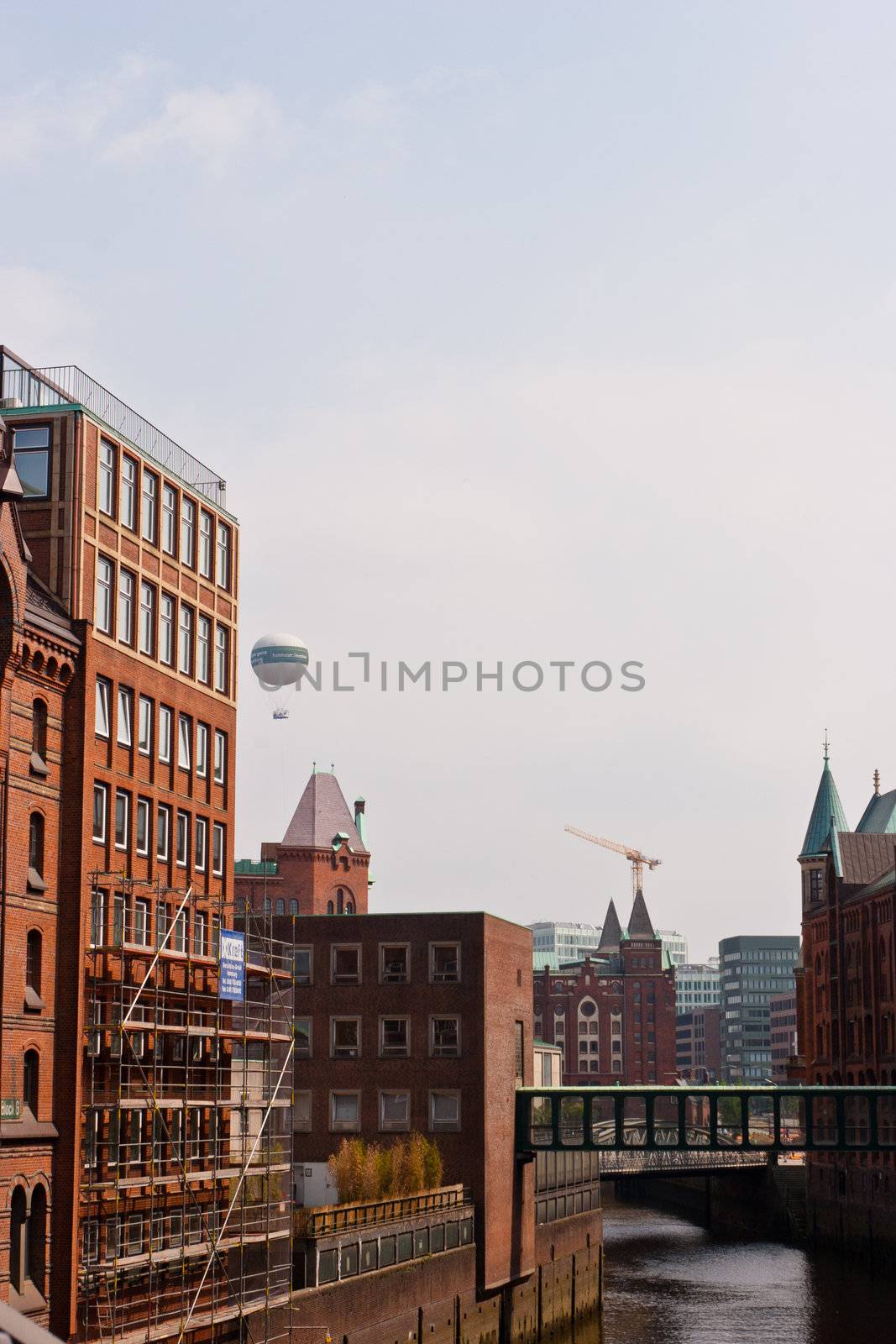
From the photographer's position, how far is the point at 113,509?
4975 centimetres

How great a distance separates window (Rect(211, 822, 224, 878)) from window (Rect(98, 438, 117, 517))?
483 inches

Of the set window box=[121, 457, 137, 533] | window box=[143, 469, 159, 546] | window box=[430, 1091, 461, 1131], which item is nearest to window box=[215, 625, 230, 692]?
window box=[143, 469, 159, 546]

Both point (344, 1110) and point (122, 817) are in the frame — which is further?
point (344, 1110)

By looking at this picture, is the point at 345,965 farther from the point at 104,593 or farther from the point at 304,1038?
the point at 104,593

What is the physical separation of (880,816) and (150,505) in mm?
118357

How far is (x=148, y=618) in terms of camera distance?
52.0 m

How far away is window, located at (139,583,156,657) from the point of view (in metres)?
51.3

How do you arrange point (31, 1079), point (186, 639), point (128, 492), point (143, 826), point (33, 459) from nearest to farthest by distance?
point (31, 1079) → point (33, 459) → point (143, 826) → point (128, 492) → point (186, 639)

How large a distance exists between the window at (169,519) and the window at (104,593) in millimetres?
4424

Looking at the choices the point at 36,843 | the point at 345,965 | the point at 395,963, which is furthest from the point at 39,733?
the point at 345,965

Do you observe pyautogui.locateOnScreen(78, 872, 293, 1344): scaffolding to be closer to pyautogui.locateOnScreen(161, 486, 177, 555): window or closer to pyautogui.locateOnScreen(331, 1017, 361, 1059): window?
pyautogui.locateOnScreen(161, 486, 177, 555): window

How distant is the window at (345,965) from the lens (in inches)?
3125

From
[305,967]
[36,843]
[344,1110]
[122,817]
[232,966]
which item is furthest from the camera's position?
[305,967]

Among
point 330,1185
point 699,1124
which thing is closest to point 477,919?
point 330,1185
